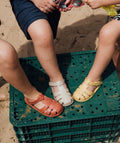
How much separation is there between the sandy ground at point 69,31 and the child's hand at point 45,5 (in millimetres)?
695

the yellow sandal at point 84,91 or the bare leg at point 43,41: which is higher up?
the bare leg at point 43,41

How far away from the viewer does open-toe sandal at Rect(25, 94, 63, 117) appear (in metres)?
1.22

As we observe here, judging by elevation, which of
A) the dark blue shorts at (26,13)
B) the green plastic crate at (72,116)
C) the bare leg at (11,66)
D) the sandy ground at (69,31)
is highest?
the dark blue shorts at (26,13)

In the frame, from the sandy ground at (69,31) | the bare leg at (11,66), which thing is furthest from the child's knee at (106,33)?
the sandy ground at (69,31)

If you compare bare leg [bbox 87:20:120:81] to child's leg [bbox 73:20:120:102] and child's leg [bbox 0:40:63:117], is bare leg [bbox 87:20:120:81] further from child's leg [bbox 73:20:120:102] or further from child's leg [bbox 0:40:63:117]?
child's leg [bbox 0:40:63:117]

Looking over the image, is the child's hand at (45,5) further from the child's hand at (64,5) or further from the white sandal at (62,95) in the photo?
the white sandal at (62,95)

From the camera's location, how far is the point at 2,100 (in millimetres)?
1640

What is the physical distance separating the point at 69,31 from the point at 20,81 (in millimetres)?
1135

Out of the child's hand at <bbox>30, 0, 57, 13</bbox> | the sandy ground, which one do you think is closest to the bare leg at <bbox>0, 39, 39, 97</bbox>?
the child's hand at <bbox>30, 0, 57, 13</bbox>

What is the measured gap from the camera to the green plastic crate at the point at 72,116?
1188mm

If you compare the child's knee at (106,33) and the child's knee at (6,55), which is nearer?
the child's knee at (6,55)

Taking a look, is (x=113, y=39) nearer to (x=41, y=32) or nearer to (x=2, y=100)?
(x=41, y=32)

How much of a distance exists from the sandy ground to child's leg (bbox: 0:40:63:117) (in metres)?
0.54

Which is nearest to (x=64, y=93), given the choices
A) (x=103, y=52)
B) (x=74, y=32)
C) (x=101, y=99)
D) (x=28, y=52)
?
(x=101, y=99)
